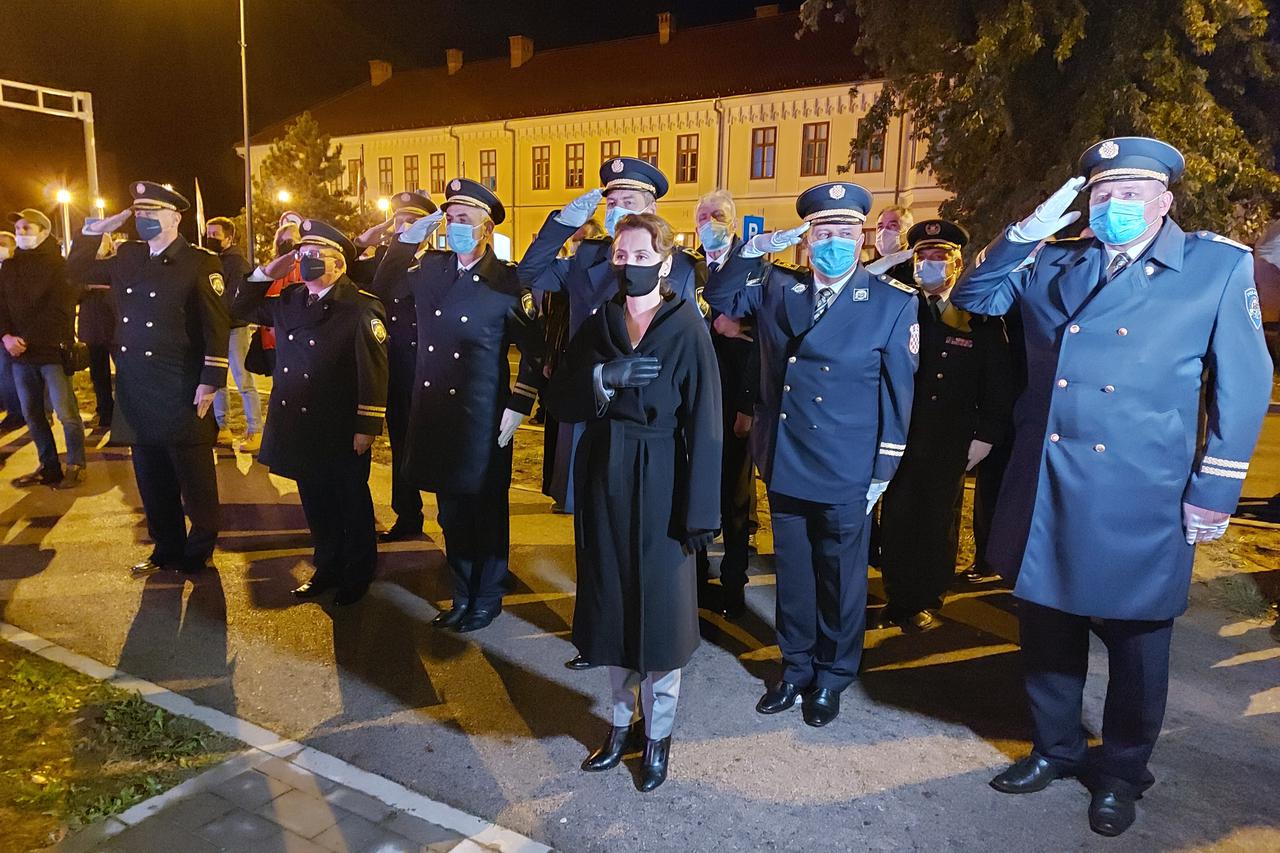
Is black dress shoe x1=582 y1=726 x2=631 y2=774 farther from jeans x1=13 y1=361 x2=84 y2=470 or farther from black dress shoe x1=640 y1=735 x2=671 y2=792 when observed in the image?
jeans x1=13 y1=361 x2=84 y2=470

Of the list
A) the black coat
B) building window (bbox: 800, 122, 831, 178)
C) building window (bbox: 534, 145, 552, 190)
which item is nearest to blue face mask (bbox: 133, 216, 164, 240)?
the black coat

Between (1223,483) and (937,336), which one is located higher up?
(937,336)

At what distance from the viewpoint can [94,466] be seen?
823 centimetres

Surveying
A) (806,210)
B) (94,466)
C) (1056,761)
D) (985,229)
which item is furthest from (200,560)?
(985,229)

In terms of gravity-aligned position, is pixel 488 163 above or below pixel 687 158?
above

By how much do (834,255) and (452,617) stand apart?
2804 millimetres

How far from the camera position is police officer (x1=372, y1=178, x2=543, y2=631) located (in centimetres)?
459

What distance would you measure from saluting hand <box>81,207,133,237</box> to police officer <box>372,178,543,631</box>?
217cm

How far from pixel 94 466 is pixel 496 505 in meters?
5.41

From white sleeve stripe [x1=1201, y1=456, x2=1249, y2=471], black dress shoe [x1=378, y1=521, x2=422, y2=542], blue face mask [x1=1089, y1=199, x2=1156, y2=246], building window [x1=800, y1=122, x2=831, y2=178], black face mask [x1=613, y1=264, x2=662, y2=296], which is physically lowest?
black dress shoe [x1=378, y1=521, x2=422, y2=542]

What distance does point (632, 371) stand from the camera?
10.5 ft

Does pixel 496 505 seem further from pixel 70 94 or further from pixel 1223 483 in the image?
pixel 70 94

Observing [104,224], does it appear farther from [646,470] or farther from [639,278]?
[646,470]

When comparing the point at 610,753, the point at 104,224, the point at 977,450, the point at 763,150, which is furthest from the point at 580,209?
the point at 763,150
